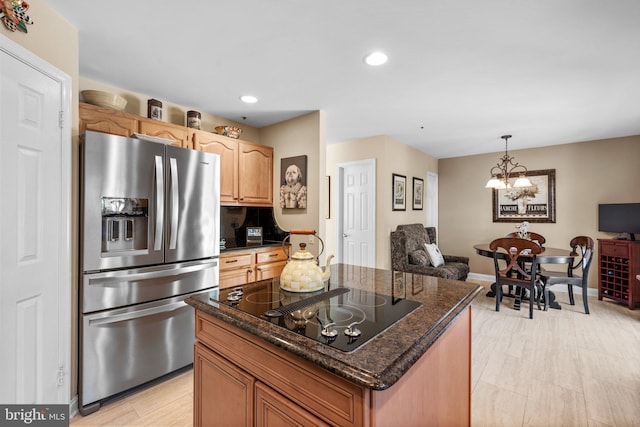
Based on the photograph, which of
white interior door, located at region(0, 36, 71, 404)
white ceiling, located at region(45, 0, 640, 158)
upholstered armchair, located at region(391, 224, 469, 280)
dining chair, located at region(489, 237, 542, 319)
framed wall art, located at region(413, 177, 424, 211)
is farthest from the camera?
framed wall art, located at region(413, 177, 424, 211)

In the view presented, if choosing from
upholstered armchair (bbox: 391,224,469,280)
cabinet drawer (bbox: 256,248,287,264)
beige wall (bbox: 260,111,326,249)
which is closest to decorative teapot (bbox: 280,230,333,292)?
cabinet drawer (bbox: 256,248,287,264)

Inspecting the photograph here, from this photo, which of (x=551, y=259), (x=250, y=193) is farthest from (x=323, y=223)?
(x=551, y=259)

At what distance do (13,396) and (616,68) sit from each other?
4.38 metres

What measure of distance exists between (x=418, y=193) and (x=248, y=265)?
3567 mm

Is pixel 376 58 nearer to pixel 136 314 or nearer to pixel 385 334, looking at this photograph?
pixel 385 334

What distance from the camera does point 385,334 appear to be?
956 mm

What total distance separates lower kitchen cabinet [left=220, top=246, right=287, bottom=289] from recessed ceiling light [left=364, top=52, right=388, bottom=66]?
201cm

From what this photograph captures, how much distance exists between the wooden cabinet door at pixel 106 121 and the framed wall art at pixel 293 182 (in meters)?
1.56

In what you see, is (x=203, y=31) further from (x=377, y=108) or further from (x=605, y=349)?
(x=605, y=349)

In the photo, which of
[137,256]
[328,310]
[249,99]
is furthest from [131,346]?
[249,99]

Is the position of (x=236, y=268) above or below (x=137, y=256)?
below

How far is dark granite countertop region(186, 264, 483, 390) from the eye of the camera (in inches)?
29.8

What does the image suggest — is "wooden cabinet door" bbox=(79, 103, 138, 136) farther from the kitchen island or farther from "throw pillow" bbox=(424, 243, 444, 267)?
"throw pillow" bbox=(424, 243, 444, 267)

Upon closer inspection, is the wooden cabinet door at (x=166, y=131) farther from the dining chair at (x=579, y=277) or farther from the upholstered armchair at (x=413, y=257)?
the dining chair at (x=579, y=277)
